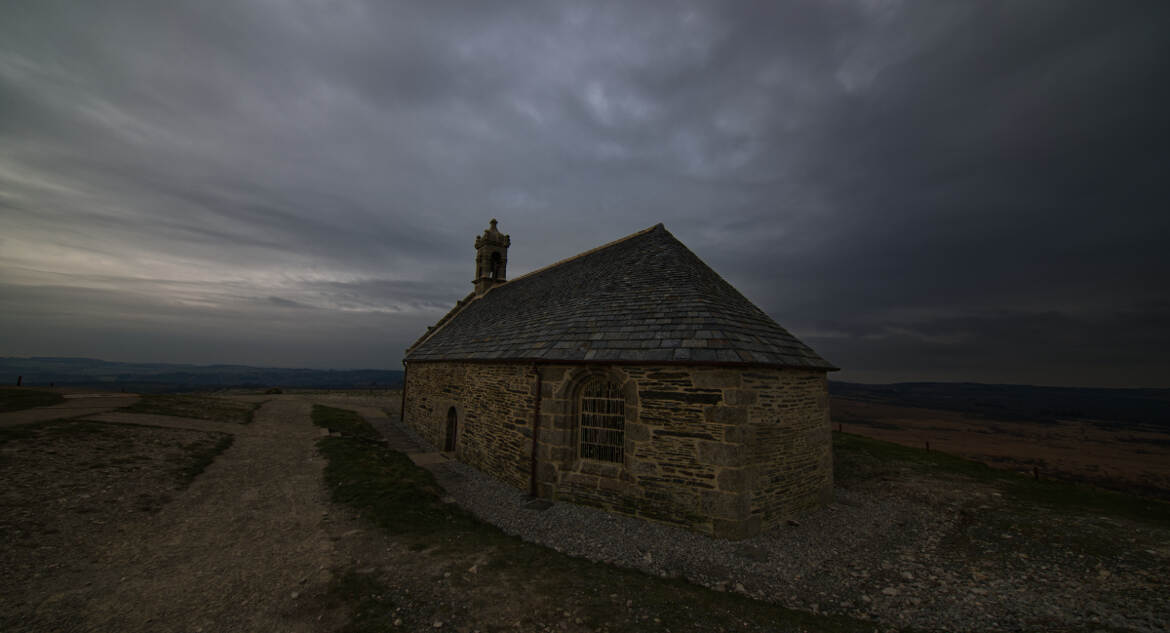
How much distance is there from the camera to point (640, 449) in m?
9.23

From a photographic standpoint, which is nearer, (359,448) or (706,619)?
(706,619)

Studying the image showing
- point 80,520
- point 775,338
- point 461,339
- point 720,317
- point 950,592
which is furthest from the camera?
point 461,339

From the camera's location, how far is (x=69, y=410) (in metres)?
14.9

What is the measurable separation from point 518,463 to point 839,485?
34.0 ft

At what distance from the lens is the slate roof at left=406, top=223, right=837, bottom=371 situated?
9.32 metres

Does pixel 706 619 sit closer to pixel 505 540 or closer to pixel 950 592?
pixel 505 540

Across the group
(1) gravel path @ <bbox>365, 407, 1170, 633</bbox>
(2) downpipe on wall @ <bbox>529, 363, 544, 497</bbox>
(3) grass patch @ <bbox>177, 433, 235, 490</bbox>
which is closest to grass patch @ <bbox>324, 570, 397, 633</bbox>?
(1) gravel path @ <bbox>365, 407, 1170, 633</bbox>

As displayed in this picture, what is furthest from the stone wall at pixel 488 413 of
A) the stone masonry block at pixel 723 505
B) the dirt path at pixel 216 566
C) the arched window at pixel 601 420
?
the stone masonry block at pixel 723 505

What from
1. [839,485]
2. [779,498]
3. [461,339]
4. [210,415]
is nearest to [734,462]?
[779,498]

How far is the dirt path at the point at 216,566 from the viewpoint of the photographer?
194 inches

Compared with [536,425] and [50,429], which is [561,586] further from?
[50,429]

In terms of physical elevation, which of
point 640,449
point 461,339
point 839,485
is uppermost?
point 461,339

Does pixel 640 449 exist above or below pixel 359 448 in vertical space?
above

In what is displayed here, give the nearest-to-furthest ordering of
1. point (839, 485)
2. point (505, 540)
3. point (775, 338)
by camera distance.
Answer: point (505, 540), point (775, 338), point (839, 485)
